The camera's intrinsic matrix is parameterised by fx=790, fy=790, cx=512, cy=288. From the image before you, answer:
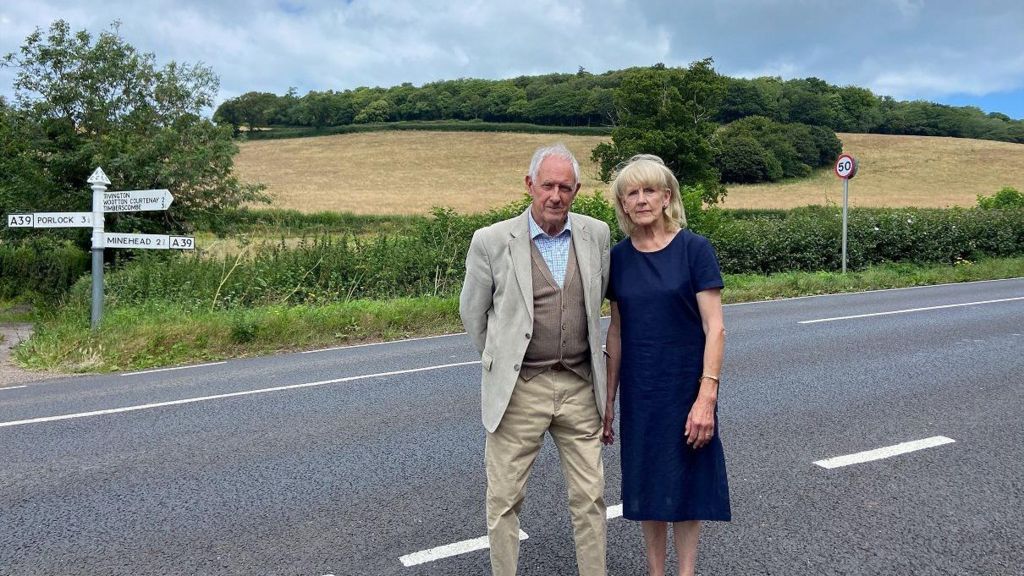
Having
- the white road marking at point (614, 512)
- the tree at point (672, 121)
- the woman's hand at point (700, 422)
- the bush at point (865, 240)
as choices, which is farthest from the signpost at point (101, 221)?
the tree at point (672, 121)

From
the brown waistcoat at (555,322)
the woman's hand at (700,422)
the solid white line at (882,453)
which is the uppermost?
the brown waistcoat at (555,322)

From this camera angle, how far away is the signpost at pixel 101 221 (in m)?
10.7

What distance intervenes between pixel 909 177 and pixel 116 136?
56575 millimetres

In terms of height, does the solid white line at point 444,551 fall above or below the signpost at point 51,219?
below

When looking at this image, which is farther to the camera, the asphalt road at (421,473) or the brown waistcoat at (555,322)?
the asphalt road at (421,473)

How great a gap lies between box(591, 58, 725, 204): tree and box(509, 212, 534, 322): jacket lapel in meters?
40.5

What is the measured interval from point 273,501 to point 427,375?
12.8ft

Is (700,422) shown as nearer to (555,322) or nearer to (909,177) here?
(555,322)

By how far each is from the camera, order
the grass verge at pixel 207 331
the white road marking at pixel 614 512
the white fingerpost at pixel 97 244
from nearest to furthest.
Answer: the white road marking at pixel 614 512, the grass verge at pixel 207 331, the white fingerpost at pixel 97 244

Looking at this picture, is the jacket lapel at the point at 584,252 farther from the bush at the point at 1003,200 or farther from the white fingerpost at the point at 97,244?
the bush at the point at 1003,200

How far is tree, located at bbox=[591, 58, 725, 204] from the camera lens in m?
43.7

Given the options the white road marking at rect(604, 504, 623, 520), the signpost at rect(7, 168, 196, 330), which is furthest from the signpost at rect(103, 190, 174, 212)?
the white road marking at rect(604, 504, 623, 520)

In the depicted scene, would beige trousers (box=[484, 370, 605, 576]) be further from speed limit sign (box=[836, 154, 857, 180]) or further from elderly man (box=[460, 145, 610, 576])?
speed limit sign (box=[836, 154, 857, 180])

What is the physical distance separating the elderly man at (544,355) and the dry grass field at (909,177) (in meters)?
48.8
